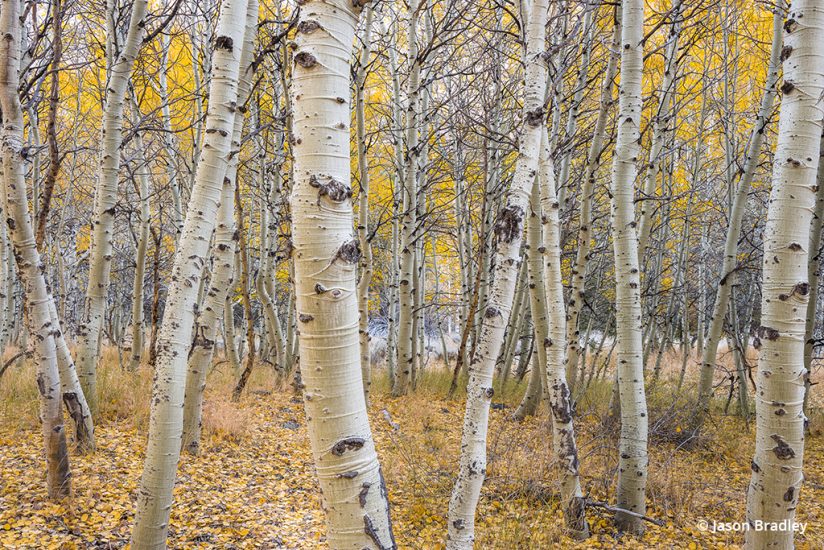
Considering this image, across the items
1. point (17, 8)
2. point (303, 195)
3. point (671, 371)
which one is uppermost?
point (17, 8)

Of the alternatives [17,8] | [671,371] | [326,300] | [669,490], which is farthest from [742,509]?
[671,371]

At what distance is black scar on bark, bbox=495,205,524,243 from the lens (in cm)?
230

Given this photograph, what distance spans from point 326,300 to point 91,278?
437cm

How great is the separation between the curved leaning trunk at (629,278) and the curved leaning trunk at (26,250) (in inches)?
159

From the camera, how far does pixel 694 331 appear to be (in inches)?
801

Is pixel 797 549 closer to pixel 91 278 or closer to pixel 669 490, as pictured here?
pixel 669 490

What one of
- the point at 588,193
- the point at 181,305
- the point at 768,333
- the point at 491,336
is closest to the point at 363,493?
the point at 491,336

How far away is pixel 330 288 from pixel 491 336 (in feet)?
4.10

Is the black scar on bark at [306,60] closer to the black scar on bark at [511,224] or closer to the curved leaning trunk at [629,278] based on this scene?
the black scar on bark at [511,224]

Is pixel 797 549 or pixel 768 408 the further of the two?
pixel 797 549

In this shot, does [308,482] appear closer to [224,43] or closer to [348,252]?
[224,43]

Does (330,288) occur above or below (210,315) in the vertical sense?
above

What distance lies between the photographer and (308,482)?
4.62 meters

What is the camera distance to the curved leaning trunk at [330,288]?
4.38 ft
